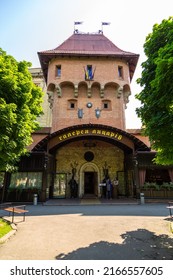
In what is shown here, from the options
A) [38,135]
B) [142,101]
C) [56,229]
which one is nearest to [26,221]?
[56,229]

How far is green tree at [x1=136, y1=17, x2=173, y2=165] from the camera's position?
15.2 feet

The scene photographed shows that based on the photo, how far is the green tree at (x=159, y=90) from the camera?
15.2 feet

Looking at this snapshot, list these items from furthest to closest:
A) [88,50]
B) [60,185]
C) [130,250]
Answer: [88,50] → [60,185] → [130,250]

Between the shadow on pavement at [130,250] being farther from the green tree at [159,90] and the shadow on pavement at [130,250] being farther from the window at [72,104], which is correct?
the window at [72,104]

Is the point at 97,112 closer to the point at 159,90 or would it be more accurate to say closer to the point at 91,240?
the point at 159,90

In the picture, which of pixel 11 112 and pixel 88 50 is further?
pixel 88 50

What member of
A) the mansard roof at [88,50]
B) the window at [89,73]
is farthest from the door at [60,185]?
the mansard roof at [88,50]

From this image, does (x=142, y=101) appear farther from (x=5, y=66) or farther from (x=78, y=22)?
(x=78, y=22)

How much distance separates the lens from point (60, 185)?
17234 millimetres

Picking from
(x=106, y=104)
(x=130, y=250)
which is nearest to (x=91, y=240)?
(x=130, y=250)

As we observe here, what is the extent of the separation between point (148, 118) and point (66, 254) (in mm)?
5390

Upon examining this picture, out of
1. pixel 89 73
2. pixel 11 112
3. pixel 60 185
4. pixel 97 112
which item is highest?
pixel 89 73

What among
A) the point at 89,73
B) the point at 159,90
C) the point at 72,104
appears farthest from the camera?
the point at 89,73

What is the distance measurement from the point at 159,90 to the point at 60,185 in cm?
1468
